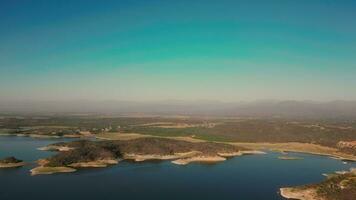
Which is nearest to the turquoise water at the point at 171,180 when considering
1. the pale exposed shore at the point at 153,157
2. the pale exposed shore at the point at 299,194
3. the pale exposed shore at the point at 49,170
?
the pale exposed shore at the point at 49,170

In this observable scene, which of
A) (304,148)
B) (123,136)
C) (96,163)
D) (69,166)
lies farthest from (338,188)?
(123,136)

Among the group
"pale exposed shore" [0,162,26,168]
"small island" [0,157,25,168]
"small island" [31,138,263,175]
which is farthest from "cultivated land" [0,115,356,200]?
"small island" [0,157,25,168]

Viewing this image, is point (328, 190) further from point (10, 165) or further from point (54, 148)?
point (54, 148)

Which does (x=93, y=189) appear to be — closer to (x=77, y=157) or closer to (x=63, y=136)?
(x=77, y=157)

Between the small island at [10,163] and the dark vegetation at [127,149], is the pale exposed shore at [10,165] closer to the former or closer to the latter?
the small island at [10,163]

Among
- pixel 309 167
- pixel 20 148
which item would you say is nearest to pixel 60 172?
pixel 20 148
